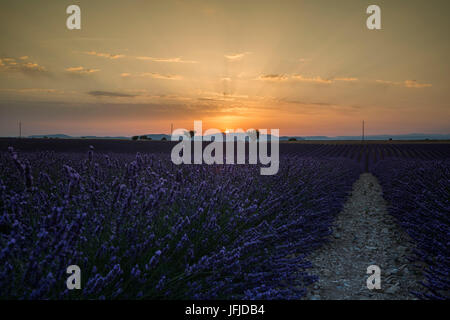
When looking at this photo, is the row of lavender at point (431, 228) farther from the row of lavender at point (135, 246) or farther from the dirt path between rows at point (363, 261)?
the row of lavender at point (135, 246)

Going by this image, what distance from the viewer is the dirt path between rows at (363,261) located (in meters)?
2.21

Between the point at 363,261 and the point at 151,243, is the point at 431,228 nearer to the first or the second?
the point at 363,261

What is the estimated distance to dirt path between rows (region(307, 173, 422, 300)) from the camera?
86.9 inches

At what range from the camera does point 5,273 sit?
45.5 inches

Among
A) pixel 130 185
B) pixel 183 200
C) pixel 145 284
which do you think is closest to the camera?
pixel 145 284

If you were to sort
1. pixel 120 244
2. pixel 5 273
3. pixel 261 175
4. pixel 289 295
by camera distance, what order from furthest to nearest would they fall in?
1. pixel 261 175
2. pixel 289 295
3. pixel 120 244
4. pixel 5 273

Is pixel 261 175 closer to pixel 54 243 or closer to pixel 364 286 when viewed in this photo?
pixel 364 286

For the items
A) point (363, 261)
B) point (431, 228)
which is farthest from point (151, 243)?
point (431, 228)

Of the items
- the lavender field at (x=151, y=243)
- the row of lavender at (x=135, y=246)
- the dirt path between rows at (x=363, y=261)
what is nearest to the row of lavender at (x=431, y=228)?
the lavender field at (x=151, y=243)

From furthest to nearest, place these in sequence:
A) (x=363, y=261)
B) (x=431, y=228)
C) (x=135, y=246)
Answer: (x=431, y=228) < (x=363, y=261) < (x=135, y=246)

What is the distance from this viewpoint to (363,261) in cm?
283

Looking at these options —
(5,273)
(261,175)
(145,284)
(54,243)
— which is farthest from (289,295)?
(261,175)
